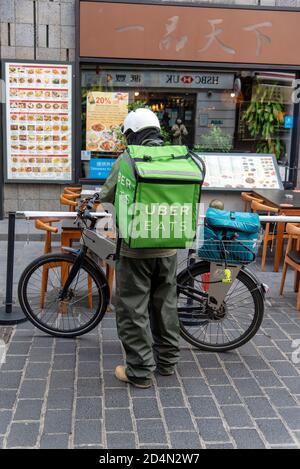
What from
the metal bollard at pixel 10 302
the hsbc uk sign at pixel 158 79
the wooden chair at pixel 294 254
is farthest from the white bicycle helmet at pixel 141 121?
the hsbc uk sign at pixel 158 79

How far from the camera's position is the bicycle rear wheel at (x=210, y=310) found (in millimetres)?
4027

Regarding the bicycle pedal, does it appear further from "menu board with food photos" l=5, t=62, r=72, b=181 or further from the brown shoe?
"menu board with food photos" l=5, t=62, r=72, b=181

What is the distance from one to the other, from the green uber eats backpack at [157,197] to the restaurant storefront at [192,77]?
5.13m

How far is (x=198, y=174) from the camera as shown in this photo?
3.29 meters

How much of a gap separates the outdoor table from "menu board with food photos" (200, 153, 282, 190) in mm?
814

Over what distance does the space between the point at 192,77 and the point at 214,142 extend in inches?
42.9

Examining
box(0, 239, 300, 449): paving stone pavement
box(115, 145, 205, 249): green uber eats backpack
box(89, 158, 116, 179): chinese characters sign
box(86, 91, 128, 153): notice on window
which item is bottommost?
box(0, 239, 300, 449): paving stone pavement

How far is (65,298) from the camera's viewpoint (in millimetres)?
4293

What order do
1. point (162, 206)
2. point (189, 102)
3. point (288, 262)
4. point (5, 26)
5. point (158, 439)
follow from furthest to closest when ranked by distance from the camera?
point (189, 102) → point (5, 26) → point (288, 262) → point (162, 206) → point (158, 439)

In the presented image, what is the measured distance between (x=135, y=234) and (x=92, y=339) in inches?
56.8

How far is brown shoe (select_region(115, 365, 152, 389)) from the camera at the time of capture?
3578 mm

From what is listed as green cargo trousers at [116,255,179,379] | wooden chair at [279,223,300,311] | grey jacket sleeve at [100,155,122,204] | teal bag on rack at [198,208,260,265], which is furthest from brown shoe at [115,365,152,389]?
wooden chair at [279,223,300,311]

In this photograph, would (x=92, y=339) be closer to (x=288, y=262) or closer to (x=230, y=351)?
(x=230, y=351)

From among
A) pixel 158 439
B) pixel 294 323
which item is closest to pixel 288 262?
pixel 294 323
